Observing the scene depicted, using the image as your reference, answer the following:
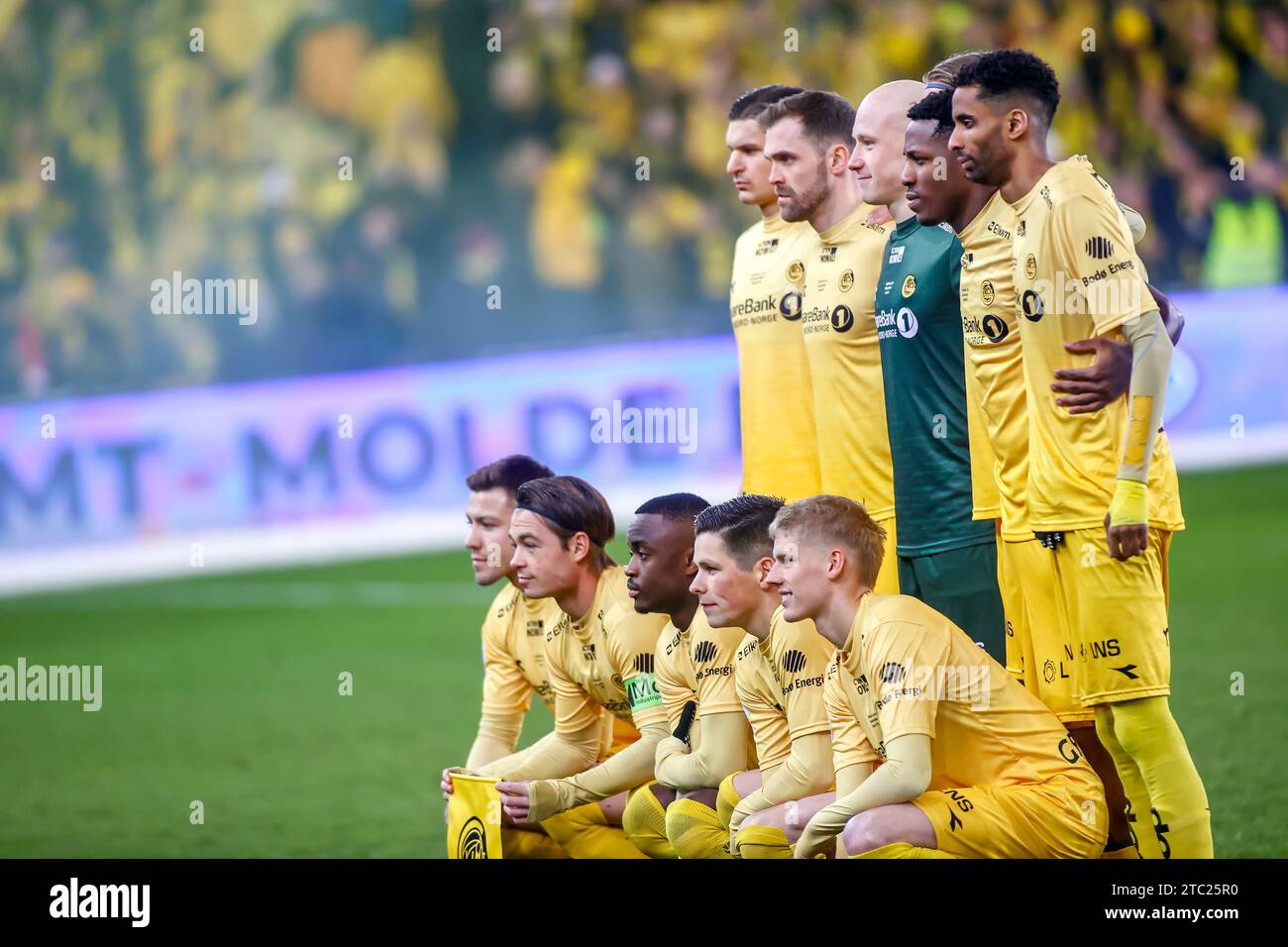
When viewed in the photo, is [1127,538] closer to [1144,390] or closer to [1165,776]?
[1144,390]

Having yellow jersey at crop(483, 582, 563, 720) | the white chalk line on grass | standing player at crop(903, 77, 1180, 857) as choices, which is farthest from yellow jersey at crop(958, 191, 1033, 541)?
the white chalk line on grass

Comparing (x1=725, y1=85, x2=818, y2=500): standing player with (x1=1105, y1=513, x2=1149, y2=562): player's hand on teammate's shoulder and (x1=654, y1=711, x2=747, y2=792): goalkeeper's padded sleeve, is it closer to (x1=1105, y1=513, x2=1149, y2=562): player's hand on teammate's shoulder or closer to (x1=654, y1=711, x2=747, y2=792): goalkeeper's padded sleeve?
(x1=654, y1=711, x2=747, y2=792): goalkeeper's padded sleeve

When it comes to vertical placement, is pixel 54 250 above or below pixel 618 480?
above

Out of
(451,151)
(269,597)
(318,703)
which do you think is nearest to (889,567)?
(318,703)

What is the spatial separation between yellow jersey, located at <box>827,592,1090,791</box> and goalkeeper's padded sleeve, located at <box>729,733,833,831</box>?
6.3 inches

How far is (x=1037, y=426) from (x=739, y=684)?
3.28 feet

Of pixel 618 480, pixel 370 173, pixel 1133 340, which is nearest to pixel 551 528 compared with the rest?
pixel 1133 340

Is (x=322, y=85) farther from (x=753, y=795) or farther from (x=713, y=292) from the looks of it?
(x=753, y=795)

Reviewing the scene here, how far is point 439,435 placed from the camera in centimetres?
1173

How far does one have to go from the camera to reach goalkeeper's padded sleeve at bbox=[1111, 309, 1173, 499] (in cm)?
381

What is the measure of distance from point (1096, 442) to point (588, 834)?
6.01ft

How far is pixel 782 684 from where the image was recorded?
14.2 ft

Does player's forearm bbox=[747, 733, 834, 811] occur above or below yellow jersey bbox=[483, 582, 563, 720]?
below

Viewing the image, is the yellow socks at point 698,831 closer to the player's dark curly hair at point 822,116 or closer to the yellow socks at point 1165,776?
the yellow socks at point 1165,776
